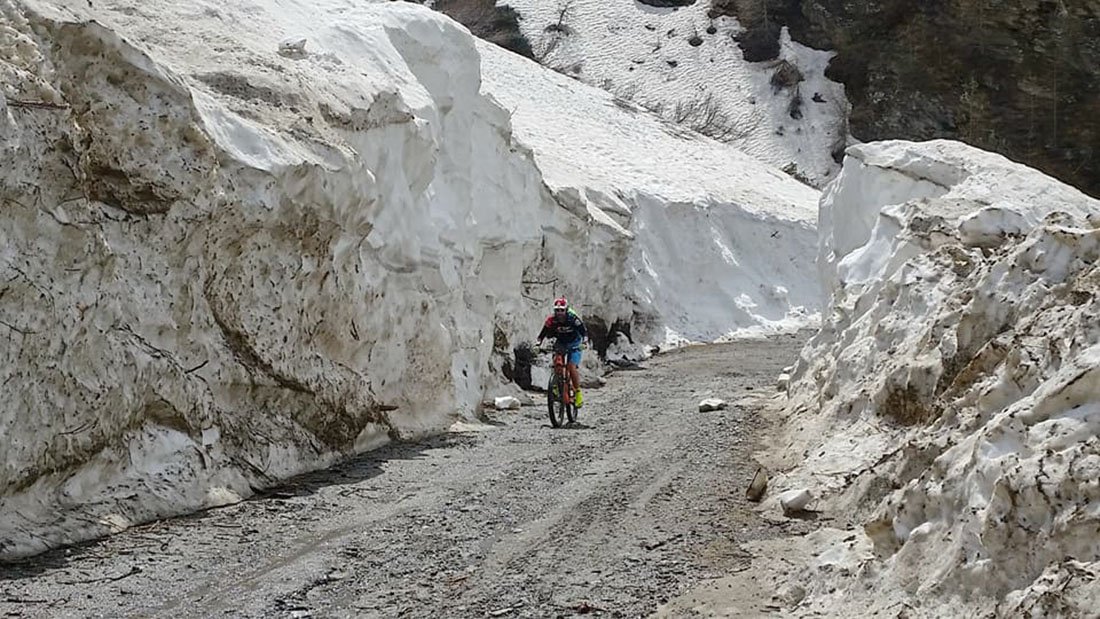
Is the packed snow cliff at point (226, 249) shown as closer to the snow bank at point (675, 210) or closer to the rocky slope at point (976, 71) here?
the snow bank at point (675, 210)

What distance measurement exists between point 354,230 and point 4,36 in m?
4.98

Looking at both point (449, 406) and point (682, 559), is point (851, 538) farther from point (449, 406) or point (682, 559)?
point (449, 406)

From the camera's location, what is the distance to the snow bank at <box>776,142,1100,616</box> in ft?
18.5

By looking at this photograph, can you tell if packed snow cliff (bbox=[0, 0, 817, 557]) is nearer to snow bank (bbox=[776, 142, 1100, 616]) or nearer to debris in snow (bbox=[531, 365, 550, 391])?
debris in snow (bbox=[531, 365, 550, 391])

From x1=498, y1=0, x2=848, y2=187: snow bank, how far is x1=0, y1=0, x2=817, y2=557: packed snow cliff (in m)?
36.2

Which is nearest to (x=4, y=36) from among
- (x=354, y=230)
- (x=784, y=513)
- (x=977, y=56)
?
(x=354, y=230)

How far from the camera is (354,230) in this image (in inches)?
546

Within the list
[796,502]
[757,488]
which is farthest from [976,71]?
[796,502]

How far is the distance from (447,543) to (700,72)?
53698 millimetres

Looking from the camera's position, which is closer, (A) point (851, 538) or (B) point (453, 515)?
(A) point (851, 538)

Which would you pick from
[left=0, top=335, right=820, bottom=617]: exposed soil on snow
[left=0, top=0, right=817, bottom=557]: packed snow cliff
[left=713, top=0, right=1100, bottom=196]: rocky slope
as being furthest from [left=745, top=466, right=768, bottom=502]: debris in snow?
[left=713, top=0, right=1100, bottom=196]: rocky slope

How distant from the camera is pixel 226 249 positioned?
11.4m

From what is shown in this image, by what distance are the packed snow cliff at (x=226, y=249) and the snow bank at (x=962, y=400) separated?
5007 mm

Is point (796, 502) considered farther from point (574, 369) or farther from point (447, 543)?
point (574, 369)
